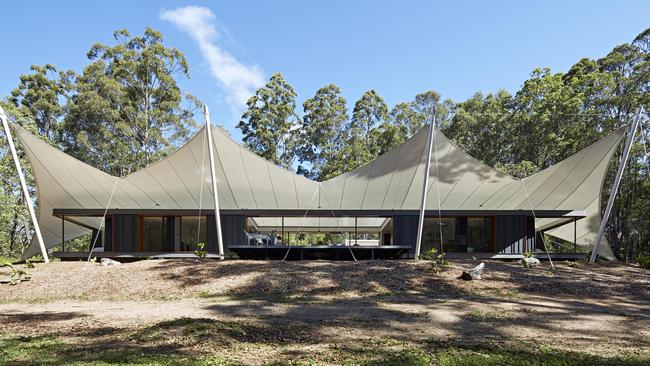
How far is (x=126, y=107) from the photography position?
77.8 feet

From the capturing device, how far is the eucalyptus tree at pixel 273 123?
29.7 meters

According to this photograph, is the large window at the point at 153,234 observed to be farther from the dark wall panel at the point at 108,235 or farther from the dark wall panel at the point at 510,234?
the dark wall panel at the point at 510,234

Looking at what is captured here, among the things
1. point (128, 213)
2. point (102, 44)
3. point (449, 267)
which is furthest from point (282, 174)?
point (102, 44)

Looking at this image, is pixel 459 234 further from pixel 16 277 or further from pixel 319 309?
pixel 16 277

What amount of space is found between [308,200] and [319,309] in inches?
352

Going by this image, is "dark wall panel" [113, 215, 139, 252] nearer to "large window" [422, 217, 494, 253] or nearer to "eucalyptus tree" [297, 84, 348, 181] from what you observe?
"large window" [422, 217, 494, 253]

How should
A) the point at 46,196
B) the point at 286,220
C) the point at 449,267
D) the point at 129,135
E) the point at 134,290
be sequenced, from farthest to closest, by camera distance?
the point at 129,135 < the point at 286,220 < the point at 46,196 < the point at 449,267 < the point at 134,290

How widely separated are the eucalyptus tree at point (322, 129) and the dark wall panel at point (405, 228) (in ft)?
53.2

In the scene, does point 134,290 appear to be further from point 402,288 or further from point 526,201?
point 526,201

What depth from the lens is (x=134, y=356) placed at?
348 cm

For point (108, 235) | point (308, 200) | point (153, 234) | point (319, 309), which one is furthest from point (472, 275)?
point (108, 235)

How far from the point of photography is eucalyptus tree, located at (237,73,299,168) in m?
29.7

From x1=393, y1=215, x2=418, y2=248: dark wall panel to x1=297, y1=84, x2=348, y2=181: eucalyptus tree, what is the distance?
16212 millimetres

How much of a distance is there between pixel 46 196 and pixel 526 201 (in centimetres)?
1563
